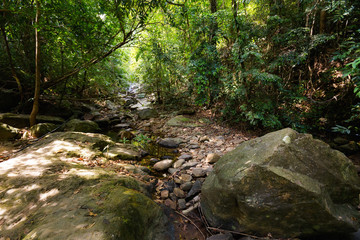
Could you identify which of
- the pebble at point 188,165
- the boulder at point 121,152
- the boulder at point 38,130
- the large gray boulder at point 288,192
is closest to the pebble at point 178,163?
the pebble at point 188,165

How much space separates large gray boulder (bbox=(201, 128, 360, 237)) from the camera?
1703 mm

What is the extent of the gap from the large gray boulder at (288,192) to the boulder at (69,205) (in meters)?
0.98

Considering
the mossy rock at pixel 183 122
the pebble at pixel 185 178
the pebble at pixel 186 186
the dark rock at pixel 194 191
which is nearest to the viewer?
the dark rock at pixel 194 191

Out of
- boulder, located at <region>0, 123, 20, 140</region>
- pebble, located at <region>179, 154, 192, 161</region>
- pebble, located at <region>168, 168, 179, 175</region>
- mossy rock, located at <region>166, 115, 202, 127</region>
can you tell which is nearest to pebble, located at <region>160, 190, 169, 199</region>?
pebble, located at <region>168, 168, 179, 175</region>

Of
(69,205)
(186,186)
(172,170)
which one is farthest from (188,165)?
(69,205)

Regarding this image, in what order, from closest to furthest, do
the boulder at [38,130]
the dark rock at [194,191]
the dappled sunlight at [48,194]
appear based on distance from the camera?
the dappled sunlight at [48,194]
the dark rock at [194,191]
the boulder at [38,130]

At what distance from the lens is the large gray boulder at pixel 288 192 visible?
1.70 m

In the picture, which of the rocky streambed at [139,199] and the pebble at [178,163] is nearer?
the rocky streambed at [139,199]

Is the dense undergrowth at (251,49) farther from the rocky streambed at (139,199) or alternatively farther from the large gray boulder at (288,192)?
the rocky streambed at (139,199)

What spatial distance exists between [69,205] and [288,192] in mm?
2513

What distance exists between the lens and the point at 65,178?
2.19 metres

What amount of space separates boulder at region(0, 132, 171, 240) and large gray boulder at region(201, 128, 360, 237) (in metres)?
0.98

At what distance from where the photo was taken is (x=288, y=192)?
172 cm

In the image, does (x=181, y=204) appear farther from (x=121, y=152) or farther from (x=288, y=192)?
(x=121, y=152)
